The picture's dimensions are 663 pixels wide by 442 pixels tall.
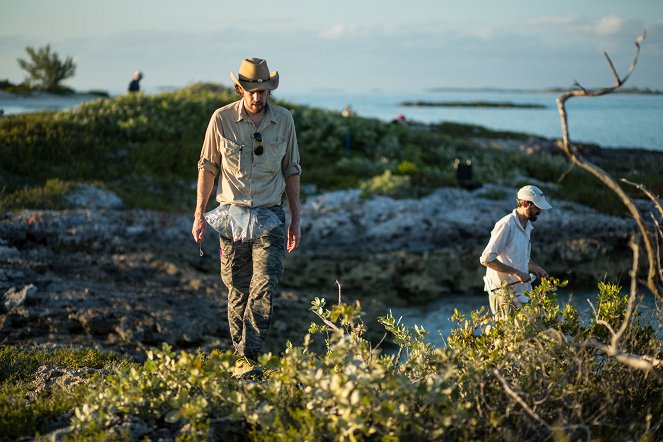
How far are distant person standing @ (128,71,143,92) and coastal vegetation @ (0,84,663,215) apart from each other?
15.7 ft

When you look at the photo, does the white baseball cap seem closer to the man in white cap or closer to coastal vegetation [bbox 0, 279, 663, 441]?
the man in white cap

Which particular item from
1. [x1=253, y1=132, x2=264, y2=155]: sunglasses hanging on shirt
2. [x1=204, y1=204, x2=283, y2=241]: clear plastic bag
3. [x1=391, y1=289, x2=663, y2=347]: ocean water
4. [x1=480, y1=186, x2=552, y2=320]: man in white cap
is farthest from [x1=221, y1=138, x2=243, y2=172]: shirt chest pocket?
[x1=391, y1=289, x2=663, y2=347]: ocean water

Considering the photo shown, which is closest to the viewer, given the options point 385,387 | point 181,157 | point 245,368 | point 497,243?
point 385,387

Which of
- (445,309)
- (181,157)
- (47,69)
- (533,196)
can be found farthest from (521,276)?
(47,69)

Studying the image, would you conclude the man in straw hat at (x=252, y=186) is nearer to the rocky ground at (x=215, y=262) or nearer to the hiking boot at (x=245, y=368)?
the hiking boot at (x=245, y=368)

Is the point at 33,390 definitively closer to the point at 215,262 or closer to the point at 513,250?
the point at 513,250

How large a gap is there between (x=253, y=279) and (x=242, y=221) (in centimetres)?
51

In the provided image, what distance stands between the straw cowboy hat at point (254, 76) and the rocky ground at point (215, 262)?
3.97 meters

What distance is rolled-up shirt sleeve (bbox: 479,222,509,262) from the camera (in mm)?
6891

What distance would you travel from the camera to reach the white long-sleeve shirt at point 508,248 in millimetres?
6906

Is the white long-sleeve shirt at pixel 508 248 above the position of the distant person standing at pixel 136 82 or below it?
below

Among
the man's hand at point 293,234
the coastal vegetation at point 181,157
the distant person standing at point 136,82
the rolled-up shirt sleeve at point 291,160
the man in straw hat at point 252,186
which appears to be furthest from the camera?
the distant person standing at point 136,82

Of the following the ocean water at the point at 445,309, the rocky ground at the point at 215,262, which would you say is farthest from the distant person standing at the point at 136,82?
the ocean water at the point at 445,309

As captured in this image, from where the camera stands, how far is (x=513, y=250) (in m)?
7.01
